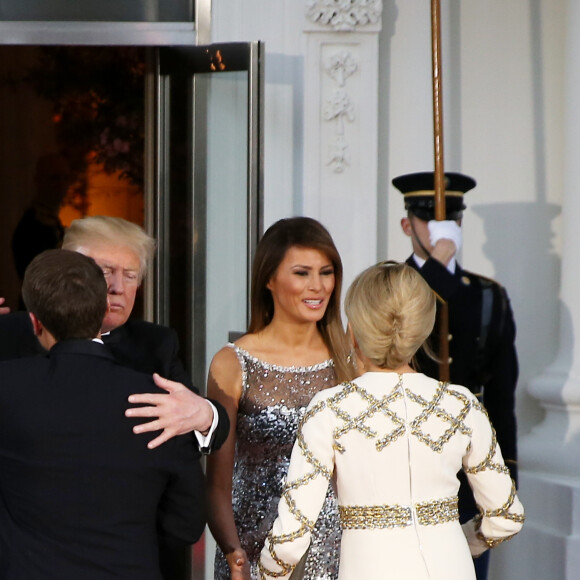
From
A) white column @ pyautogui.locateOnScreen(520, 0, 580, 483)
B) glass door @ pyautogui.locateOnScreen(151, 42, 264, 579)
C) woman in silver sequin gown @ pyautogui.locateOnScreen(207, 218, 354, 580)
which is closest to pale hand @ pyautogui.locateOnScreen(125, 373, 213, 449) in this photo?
woman in silver sequin gown @ pyautogui.locateOnScreen(207, 218, 354, 580)

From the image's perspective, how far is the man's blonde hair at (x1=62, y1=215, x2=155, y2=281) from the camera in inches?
113

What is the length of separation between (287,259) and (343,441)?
0.80 m

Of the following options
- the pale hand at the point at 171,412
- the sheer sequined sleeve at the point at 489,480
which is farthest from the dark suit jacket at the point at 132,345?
the sheer sequined sleeve at the point at 489,480

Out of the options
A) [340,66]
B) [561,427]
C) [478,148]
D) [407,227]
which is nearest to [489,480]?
[407,227]

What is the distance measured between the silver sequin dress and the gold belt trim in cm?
57

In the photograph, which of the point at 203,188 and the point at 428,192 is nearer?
the point at 428,192

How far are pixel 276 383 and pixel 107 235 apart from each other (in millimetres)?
616

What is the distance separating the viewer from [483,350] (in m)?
3.76

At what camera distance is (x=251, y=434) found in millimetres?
2988

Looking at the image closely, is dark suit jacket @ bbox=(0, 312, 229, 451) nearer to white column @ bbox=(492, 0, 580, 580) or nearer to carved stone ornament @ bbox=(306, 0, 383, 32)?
carved stone ornament @ bbox=(306, 0, 383, 32)

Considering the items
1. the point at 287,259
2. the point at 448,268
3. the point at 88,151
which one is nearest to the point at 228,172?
the point at 448,268

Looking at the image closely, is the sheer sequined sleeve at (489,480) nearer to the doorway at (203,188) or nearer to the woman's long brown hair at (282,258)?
the woman's long brown hair at (282,258)

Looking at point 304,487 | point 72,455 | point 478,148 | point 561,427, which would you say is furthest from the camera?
point 478,148

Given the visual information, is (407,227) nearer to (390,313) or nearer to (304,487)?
(390,313)
